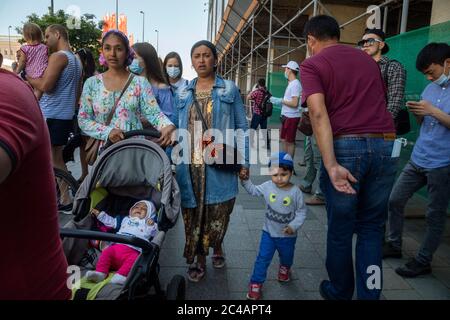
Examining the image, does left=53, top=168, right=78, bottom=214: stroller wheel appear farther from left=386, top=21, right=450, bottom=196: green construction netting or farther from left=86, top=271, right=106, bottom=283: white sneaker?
left=386, top=21, right=450, bottom=196: green construction netting

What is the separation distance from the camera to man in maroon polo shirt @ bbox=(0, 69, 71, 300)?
0.82m

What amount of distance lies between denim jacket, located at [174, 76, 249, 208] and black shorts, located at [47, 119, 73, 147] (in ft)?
6.16

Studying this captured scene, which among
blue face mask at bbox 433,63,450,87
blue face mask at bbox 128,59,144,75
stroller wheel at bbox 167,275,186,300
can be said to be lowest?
stroller wheel at bbox 167,275,186,300

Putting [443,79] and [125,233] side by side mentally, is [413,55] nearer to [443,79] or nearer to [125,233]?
[443,79]

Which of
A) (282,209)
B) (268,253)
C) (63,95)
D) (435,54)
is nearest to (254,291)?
(268,253)

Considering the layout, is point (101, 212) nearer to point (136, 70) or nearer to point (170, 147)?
point (170, 147)

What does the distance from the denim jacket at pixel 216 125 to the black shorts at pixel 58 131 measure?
1879 millimetres

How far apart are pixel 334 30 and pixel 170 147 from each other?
146cm

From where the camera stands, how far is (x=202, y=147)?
2828 millimetres

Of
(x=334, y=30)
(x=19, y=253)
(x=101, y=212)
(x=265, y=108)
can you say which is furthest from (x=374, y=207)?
(x=265, y=108)

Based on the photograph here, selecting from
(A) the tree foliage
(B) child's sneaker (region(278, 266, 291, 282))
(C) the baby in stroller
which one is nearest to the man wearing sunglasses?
(B) child's sneaker (region(278, 266, 291, 282))

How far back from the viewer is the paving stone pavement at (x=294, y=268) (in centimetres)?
280

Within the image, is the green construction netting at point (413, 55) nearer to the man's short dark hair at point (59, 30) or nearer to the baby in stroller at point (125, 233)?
the baby in stroller at point (125, 233)

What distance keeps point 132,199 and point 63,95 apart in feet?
6.18
